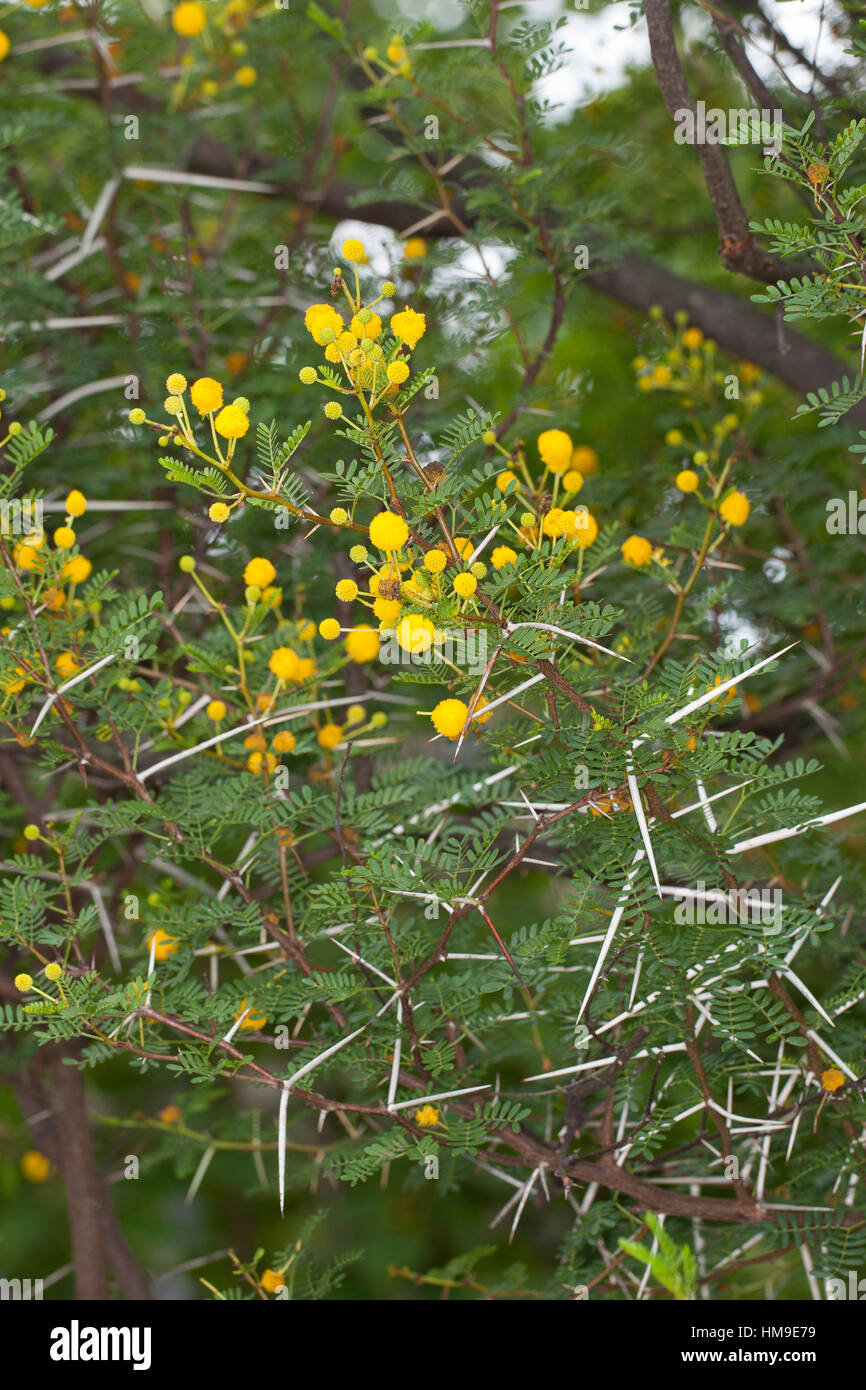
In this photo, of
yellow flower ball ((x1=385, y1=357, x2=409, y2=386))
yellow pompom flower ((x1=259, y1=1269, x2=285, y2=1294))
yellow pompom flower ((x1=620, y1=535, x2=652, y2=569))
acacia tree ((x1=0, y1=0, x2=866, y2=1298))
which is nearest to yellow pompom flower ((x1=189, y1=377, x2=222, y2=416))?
acacia tree ((x1=0, y1=0, x2=866, y2=1298))

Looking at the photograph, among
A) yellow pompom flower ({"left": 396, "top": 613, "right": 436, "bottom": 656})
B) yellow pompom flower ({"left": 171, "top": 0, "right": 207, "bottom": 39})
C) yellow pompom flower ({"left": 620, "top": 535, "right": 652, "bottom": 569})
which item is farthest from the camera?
yellow pompom flower ({"left": 171, "top": 0, "right": 207, "bottom": 39})

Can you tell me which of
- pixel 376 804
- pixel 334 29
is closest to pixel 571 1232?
pixel 376 804

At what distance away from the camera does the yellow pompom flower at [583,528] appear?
0.97 m

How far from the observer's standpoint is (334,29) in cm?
147

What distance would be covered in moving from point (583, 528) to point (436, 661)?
6.9 inches

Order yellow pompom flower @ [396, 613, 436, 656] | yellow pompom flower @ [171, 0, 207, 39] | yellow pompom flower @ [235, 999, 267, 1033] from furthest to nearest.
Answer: yellow pompom flower @ [171, 0, 207, 39]
yellow pompom flower @ [235, 999, 267, 1033]
yellow pompom flower @ [396, 613, 436, 656]

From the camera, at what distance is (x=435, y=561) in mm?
863

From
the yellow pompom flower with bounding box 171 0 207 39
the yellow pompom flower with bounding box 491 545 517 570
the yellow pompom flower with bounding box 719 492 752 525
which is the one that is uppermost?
the yellow pompom flower with bounding box 171 0 207 39

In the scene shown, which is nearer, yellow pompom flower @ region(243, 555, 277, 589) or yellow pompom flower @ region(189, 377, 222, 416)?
yellow pompom flower @ region(189, 377, 222, 416)

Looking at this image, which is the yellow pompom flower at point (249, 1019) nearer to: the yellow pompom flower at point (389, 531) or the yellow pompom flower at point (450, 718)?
the yellow pompom flower at point (450, 718)

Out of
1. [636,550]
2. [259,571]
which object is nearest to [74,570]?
[259,571]

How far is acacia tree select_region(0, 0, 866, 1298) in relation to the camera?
100cm

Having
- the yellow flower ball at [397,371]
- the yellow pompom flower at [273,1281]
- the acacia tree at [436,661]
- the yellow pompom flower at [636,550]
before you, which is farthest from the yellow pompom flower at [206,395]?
the yellow pompom flower at [273,1281]

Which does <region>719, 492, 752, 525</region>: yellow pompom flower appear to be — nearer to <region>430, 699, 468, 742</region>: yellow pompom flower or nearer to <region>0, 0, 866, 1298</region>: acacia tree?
<region>0, 0, 866, 1298</region>: acacia tree
